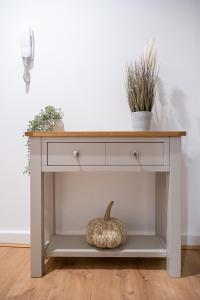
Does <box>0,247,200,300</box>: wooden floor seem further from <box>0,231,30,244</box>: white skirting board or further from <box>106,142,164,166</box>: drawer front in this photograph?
<box>106,142,164,166</box>: drawer front

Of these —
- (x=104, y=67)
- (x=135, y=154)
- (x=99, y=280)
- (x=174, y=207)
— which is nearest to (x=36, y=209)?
(x=99, y=280)

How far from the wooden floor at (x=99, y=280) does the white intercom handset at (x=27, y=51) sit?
1.13 m

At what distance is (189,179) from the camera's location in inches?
71.8

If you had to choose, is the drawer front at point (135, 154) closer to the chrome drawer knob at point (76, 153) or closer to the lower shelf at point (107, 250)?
the chrome drawer knob at point (76, 153)

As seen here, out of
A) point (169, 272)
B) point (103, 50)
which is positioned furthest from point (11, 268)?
point (103, 50)

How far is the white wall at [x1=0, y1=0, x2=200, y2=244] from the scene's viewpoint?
179 cm

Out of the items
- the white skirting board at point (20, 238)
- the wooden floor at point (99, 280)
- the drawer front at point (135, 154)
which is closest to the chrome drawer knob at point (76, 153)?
the drawer front at point (135, 154)

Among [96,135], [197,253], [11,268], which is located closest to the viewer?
[96,135]

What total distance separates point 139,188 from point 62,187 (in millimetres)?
510

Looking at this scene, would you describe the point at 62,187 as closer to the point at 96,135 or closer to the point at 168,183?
the point at 96,135

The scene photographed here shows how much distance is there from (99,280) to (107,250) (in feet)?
0.51

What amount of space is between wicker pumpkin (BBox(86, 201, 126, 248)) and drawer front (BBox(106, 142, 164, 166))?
1.19ft

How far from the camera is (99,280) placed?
4.43 ft

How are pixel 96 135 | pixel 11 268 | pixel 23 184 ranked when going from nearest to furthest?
pixel 96 135
pixel 11 268
pixel 23 184
